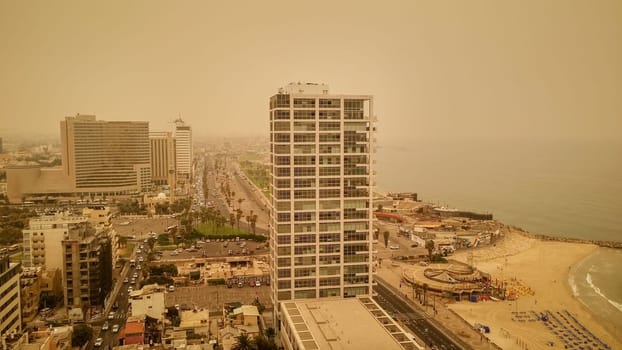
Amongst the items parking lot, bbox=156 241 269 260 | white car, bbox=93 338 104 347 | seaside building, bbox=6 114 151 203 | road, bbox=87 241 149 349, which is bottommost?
white car, bbox=93 338 104 347

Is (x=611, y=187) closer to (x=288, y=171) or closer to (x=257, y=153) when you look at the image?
(x=288, y=171)

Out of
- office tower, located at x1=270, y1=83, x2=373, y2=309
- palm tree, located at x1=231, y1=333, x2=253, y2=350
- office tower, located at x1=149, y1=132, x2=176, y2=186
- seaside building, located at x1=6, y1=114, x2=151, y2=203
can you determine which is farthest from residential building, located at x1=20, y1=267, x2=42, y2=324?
office tower, located at x1=149, y1=132, x2=176, y2=186

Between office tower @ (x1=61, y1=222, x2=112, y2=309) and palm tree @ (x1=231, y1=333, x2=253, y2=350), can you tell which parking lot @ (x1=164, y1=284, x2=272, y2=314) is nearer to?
office tower @ (x1=61, y1=222, x2=112, y2=309)

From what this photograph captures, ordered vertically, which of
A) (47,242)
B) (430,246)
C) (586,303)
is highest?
(47,242)

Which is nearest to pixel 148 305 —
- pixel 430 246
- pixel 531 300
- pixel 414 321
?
pixel 414 321

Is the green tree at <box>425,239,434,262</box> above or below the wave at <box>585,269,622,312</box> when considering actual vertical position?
above

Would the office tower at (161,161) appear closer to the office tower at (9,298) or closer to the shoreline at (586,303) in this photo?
the office tower at (9,298)

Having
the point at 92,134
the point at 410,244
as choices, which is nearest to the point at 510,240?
the point at 410,244

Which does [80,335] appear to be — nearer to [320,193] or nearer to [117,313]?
[117,313]
